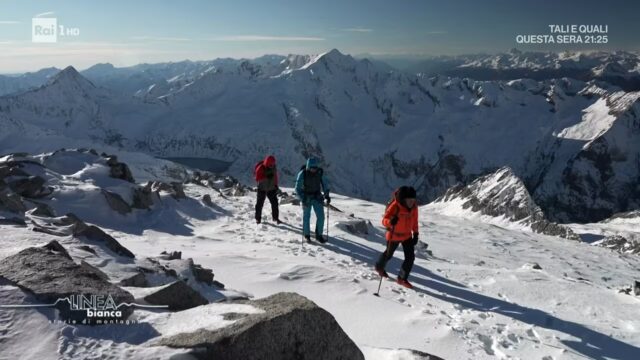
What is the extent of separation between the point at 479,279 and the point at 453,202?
168093 mm

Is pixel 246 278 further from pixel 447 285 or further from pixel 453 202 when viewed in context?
pixel 453 202

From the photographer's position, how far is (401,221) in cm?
1159

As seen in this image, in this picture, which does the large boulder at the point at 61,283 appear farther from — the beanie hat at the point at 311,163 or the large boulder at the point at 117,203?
the large boulder at the point at 117,203

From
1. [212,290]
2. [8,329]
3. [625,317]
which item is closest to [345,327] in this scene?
[212,290]

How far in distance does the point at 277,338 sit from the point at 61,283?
2708mm

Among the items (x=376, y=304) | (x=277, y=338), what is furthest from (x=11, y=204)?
(x=277, y=338)

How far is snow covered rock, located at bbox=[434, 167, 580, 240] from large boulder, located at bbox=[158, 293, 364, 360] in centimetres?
11684

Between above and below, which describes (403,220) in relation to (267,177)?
below

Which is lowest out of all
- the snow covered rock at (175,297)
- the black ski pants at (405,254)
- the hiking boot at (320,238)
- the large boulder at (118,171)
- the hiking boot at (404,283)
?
the hiking boot at (404,283)

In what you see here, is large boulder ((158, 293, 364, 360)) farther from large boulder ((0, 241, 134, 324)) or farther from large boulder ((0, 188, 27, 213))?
large boulder ((0, 188, 27, 213))

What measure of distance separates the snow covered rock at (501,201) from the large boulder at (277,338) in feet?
383

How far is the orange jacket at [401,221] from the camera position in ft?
37.6

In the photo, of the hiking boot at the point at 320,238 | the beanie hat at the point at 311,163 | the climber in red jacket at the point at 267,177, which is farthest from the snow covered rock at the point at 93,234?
the climber in red jacket at the point at 267,177

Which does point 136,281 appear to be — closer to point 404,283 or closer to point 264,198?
point 404,283
